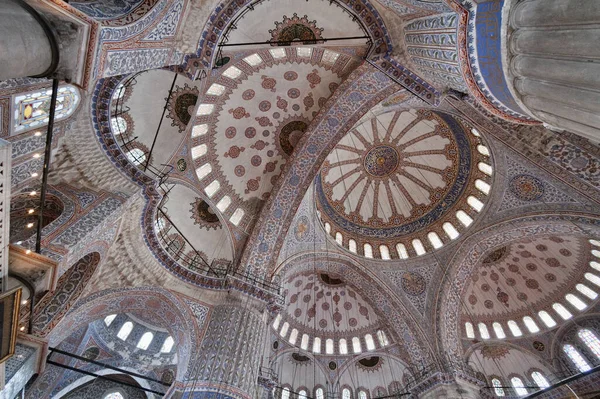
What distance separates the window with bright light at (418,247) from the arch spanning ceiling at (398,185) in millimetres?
40

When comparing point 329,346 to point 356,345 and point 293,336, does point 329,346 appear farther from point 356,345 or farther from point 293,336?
point 293,336

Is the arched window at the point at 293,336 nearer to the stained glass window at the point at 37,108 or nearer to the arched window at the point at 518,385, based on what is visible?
the arched window at the point at 518,385

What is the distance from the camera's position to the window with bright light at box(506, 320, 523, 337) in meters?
12.4

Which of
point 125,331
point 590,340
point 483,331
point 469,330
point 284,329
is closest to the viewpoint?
point 590,340

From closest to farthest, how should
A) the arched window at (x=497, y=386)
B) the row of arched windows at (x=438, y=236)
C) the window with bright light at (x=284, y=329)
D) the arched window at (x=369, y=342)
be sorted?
the row of arched windows at (x=438, y=236), the arched window at (x=497, y=386), the arched window at (x=369, y=342), the window with bright light at (x=284, y=329)

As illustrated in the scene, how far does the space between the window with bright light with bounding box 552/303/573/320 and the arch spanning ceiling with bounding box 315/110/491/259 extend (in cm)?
522

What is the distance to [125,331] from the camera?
42.2 feet

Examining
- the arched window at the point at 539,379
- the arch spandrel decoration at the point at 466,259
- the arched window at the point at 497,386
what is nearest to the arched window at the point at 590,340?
the arched window at the point at 539,379

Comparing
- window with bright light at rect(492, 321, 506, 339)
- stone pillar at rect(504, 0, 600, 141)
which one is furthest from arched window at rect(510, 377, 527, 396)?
stone pillar at rect(504, 0, 600, 141)

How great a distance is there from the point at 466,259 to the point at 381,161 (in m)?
5.44

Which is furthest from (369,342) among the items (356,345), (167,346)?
(167,346)

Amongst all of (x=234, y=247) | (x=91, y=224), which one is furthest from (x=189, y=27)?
(x=234, y=247)

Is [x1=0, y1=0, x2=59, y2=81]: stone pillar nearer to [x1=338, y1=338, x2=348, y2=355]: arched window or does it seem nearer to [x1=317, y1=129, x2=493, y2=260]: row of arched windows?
[x1=317, y1=129, x2=493, y2=260]: row of arched windows

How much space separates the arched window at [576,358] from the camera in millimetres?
10812
